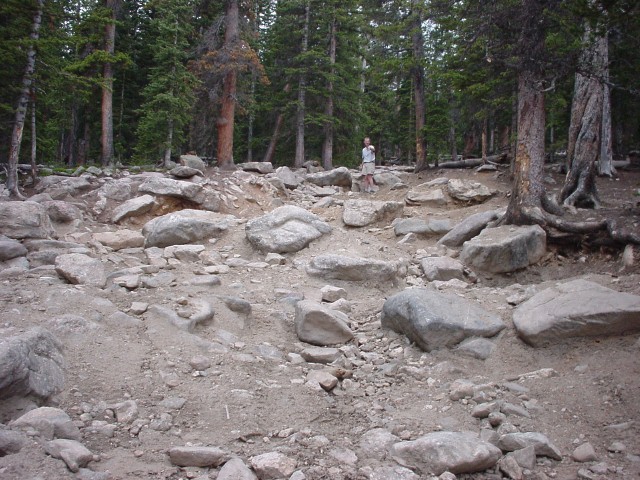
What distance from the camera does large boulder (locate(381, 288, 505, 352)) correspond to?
18.3ft

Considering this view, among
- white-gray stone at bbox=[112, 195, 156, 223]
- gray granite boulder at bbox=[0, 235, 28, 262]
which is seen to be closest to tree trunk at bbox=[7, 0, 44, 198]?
white-gray stone at bbox=[112, 195, 156, 223]

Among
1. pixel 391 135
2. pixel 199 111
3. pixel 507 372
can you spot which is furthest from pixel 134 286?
pixel 391 135

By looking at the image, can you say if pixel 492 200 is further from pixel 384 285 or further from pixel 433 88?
pixel 433 88

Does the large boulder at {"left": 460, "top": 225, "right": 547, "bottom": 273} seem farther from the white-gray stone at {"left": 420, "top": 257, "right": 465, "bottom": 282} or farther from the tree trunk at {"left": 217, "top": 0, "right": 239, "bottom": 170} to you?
the tree trunk at {"left": 217, "top": 0, "right": 239, "bottom": 170}

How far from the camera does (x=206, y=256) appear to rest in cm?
918

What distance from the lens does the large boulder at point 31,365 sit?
359cm

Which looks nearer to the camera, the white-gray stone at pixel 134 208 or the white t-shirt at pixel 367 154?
the white-gray stone at pixel 134 208

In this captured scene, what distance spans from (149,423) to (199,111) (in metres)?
18.6

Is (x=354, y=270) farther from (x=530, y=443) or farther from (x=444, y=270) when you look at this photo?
(x=530, y=443)

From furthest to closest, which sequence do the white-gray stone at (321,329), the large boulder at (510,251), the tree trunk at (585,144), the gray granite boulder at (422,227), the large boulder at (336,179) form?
the large boulder at (336,179)
the gray granite boulder at (422,227)
the tree trunk at (585,144)
the large boulder at (510,251)
the white-gray stone at (321,329)

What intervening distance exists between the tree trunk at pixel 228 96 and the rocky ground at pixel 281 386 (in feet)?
39.2

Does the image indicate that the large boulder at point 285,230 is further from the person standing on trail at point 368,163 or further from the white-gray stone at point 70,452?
the white-gray stone at point 70,452

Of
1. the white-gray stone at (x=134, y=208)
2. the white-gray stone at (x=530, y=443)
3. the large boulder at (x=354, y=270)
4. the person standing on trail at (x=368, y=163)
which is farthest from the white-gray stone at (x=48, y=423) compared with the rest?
the person standing on trail at (x=368, y=163)

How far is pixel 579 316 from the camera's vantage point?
508cm
